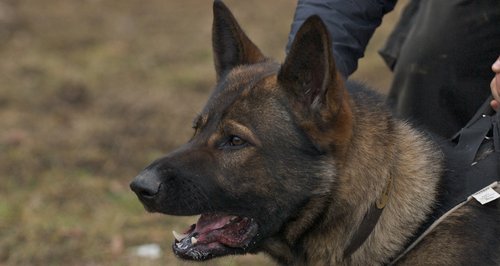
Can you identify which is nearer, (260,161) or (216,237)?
(260,161)

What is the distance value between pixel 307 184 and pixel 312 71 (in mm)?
422

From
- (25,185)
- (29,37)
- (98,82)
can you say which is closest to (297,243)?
(25,185)

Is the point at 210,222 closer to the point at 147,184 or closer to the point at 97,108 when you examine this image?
the point at 147,184

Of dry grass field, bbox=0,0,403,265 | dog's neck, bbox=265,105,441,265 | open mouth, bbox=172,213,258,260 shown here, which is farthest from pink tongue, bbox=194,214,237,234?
dry grass field, bbox=0,0,403,265

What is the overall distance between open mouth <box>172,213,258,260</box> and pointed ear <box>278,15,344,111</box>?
1.72 feet

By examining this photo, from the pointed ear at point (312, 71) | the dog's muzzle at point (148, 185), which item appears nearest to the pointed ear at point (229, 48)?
the pointed ear at point (312, 71)

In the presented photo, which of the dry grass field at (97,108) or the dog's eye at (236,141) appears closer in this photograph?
the dog's eye at (236,141)

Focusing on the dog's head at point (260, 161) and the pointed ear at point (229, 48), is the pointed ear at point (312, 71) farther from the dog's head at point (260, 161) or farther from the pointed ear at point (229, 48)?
the pointed ear at point (229, 48)

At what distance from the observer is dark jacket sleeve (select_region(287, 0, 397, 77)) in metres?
Answer: 3.97

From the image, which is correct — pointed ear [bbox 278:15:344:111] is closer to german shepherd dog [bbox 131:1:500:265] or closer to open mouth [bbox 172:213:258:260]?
german shepherd dog [bbox 131:1:500:265]

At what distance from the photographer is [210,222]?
3.41 metres

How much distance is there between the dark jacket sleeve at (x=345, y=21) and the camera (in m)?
3.97

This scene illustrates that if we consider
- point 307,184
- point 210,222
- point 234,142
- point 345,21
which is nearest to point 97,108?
point 345,21

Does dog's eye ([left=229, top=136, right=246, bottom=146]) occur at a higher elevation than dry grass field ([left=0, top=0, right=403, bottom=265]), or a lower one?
higher
